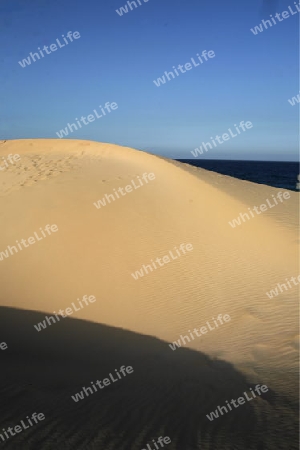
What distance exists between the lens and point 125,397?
434 cm

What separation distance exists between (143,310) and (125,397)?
322 cm

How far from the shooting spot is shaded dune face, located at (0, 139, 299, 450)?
144 inches

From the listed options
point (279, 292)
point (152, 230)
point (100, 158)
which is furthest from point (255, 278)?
point (100, 158)

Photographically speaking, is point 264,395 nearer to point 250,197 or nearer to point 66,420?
point 66,420

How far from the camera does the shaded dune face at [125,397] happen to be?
10.8 feet

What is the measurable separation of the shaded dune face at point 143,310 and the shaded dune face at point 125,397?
0.07 ft

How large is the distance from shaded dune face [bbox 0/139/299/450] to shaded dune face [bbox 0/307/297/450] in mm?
21
